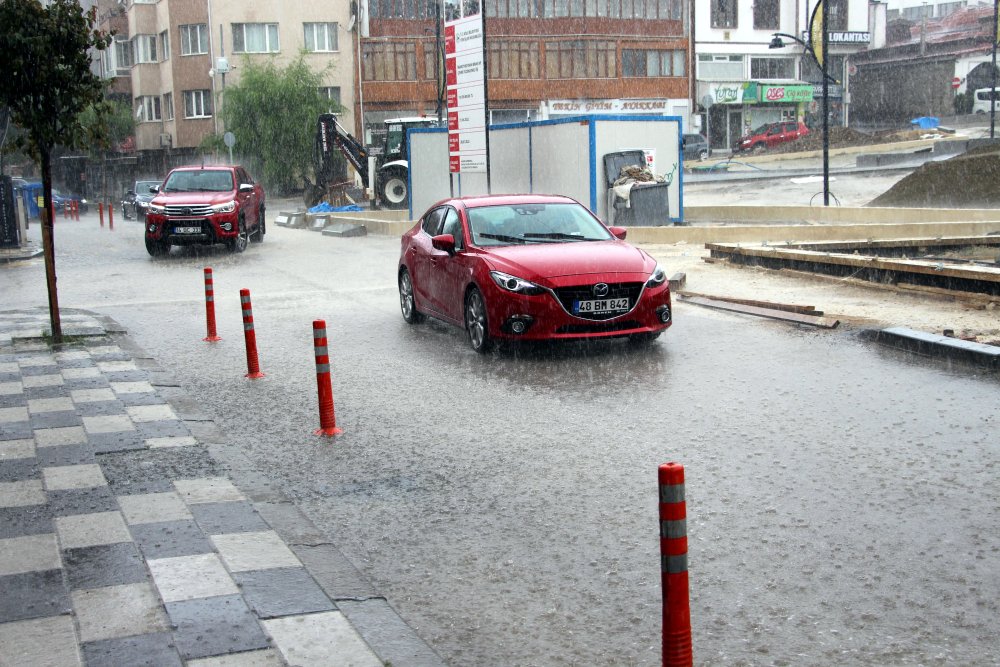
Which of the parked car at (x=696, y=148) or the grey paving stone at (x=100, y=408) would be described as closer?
A: the grey paving stone at (x=100, y=408)

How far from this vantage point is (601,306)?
10430mm

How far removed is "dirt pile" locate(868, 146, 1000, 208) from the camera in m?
27.7

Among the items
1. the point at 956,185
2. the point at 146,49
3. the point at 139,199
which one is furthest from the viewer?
the point at 146,49

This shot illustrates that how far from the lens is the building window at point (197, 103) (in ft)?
211

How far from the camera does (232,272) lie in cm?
2075

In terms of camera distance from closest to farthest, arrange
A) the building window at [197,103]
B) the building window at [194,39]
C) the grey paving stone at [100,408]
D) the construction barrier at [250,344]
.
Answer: the grey paving stone at [100,408] → the construction barrier at [250,344] → the building window at [194,39] → the building window at [197,103]

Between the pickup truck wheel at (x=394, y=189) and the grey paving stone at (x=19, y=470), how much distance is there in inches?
1242

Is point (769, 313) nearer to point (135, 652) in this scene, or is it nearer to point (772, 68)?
point (135, 652)

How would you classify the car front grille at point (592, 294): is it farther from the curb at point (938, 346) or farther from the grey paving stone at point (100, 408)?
the grey paving stone at point (100, 408)

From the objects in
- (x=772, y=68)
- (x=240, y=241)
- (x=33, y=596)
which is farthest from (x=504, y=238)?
(x=772, y=68)

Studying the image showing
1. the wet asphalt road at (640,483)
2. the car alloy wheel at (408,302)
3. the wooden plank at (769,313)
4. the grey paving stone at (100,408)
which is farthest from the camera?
the car alloy wheel at (408,302)

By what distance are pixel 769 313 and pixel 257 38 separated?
184 ft

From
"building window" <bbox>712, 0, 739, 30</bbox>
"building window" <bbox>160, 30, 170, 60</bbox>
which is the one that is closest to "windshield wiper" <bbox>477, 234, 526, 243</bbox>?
"building window" <bbox>160, 30, 170, 60</bbox>

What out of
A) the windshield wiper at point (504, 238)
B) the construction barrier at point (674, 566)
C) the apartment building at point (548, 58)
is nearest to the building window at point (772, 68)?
the apartment building at point (548, 58)
